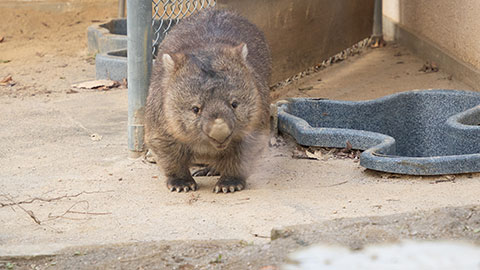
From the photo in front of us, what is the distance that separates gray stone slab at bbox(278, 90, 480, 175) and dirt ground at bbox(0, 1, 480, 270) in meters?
0.18

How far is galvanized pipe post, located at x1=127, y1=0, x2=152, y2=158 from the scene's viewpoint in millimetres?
4797

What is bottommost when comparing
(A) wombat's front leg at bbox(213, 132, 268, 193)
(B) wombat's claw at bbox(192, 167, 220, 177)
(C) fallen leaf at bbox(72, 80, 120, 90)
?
(B) wombat's claw at bbox(192, 167, 220, 177)

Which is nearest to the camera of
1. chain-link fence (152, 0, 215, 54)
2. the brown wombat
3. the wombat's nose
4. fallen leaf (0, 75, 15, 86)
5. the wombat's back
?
the wombat's nose

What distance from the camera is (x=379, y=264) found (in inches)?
110

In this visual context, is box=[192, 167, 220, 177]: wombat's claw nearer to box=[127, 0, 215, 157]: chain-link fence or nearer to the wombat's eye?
box=[127, 0, 215, 157]: chain-link fence

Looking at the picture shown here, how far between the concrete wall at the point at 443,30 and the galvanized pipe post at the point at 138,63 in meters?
2.74

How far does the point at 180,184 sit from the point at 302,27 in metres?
2.95

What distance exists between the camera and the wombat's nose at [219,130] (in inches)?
152

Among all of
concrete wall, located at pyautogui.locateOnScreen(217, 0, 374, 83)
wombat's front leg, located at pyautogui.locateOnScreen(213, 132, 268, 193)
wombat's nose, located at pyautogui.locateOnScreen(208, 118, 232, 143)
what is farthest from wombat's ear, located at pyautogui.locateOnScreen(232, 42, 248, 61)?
concrete wall, located at pyautogui.locateOnScreen(217, 0, 374, 83)

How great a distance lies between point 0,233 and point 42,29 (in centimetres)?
641

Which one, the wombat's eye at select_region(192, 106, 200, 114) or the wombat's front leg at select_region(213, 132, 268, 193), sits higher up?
the wombat's eye at select_region(192, 106, 200, 114)

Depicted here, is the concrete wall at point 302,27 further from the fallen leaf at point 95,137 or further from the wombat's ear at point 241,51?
the wombat's ear at point 241,51

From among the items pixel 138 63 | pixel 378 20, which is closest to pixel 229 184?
pixel 138 63

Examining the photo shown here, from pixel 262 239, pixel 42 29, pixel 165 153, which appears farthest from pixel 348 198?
pixel 42 29
